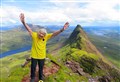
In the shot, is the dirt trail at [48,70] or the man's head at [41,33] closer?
the man's head at [41,33]

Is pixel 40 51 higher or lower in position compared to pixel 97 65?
higher

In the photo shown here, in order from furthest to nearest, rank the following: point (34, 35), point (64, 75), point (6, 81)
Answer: point (64, 75), point (6, 81), point (34, 35)

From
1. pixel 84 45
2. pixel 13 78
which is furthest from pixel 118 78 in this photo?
pixel 13 78

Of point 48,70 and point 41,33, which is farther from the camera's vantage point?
point 48,70

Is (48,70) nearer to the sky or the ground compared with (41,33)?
nearer to the ground

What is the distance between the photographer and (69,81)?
37219mm

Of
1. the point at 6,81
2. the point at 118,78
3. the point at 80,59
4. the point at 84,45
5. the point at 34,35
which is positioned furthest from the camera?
the point at 84,45

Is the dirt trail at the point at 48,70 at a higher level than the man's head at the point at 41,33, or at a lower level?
lower

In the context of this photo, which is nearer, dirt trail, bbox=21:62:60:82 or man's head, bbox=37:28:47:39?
man's head, bbox=37:28:47:39

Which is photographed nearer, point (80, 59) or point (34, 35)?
point (34, 35)

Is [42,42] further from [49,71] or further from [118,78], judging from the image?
[118,78]

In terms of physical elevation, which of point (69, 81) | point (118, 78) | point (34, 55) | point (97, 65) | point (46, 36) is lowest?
point (118, 78)

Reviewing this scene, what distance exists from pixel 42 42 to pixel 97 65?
6383 cm

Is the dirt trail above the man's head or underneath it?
underneath
